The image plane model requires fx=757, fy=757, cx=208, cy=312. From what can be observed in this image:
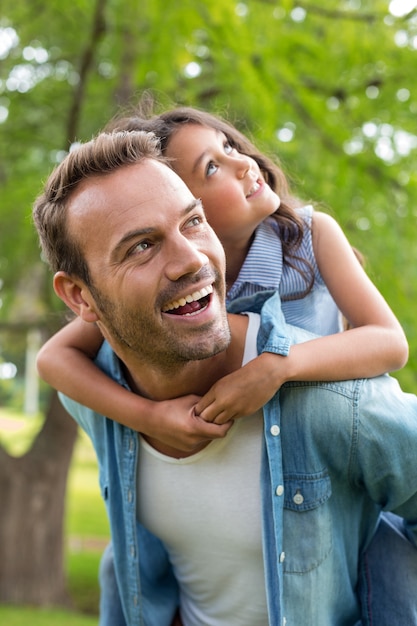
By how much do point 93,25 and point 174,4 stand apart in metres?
1.64

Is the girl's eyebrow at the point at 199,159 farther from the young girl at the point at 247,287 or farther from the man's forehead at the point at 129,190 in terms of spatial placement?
the man's forehead at the point at 129,190

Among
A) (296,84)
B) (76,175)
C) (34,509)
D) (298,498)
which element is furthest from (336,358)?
(34,509)

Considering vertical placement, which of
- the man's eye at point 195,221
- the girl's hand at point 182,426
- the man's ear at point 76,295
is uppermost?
the man's eye at point 195,221

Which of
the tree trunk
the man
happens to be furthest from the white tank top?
the tree trunk

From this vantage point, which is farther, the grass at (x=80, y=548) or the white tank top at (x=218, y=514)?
the grass at (x=80, y=548)

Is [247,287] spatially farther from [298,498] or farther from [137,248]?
[298,498]

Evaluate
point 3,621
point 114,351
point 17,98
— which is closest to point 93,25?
point 17,98

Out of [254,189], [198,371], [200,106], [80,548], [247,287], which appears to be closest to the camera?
[198,371]

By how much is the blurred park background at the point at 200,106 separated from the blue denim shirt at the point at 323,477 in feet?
5.26

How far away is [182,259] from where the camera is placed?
70.1 inches

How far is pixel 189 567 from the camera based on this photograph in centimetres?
212

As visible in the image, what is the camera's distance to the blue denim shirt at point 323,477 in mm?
1785

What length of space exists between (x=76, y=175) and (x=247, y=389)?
696 mm

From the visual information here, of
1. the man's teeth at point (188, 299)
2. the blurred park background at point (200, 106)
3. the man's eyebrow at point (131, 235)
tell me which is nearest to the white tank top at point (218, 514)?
the man's teeth at point (188, 299)
